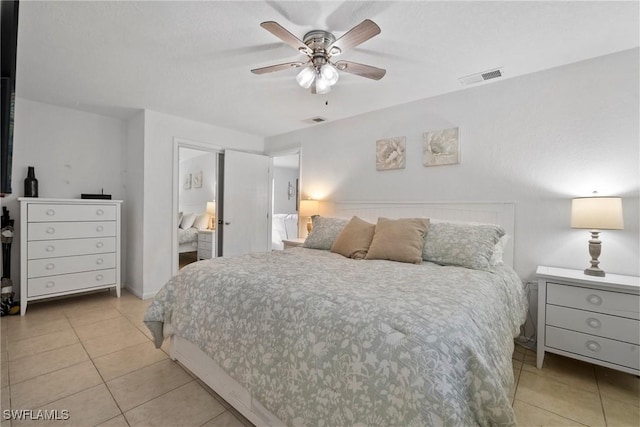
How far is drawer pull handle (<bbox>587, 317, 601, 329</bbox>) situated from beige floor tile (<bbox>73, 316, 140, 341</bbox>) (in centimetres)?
354

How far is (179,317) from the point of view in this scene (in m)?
1.81

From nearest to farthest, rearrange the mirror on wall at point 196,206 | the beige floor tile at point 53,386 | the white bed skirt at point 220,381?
the white bed skirt at point 220,381 < the beige floor tile at point 53,386 < the mirror on wall at point 196,206

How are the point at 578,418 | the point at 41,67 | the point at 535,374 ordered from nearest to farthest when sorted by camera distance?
→ 1. the point at 578,418
2. the point at 535,374
3. the point at 41,67

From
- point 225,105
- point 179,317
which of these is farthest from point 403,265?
point 225,105

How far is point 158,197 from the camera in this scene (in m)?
3.40

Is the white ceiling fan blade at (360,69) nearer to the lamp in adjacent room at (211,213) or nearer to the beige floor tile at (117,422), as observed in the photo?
the beige floor tile at (117,422)

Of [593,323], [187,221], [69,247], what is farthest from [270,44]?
[187,221]

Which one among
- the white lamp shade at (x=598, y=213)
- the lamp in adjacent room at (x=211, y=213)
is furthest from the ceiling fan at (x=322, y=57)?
the lamp in adjacent room at (x=211, y=213)

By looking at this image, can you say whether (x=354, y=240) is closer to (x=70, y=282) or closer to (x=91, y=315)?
(x=91, y=315)

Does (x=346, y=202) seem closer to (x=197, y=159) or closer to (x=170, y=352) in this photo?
(x=170, y=352)

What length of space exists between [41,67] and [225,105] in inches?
58.7

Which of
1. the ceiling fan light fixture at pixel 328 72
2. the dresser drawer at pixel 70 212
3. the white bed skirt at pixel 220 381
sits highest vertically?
the ceiling fan light fixture at pixel 328 72

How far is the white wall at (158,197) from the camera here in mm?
3311

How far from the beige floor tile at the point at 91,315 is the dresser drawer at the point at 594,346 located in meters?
3.75
